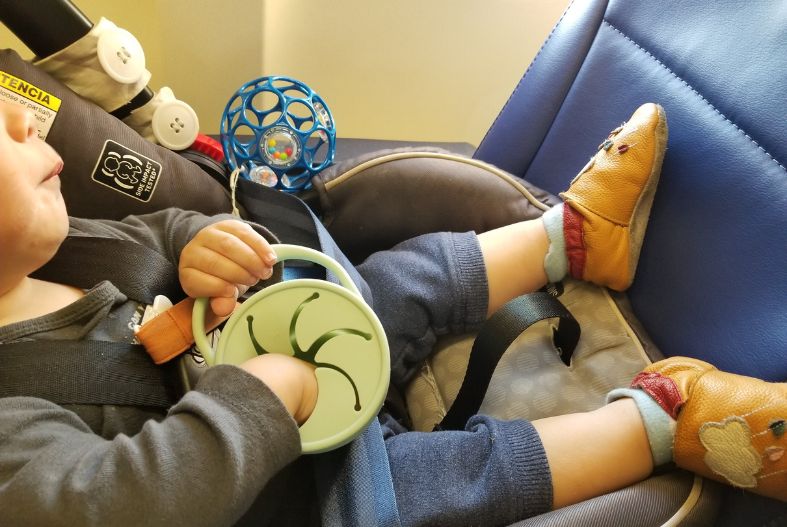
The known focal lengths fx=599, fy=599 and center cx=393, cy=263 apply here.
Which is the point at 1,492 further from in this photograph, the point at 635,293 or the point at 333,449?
the point at 635,293

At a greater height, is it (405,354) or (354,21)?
(354,21)

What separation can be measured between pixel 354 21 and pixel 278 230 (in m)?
0.65

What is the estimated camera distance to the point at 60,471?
47 centimetres

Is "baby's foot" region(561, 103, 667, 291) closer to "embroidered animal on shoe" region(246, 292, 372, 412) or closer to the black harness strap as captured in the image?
the black harness strap

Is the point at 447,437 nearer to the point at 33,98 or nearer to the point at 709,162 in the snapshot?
the point at 709,162

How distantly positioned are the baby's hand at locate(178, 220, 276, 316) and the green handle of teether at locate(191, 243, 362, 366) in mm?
14

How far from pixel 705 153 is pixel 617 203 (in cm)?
12

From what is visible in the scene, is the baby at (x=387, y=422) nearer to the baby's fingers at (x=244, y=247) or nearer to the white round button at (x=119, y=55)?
the baby's fingers at (x=244, y=247)

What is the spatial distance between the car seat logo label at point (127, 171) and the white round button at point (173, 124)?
9cm

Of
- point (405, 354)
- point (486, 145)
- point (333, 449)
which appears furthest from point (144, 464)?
point (486, 145)

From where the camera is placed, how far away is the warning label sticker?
690 millimetres

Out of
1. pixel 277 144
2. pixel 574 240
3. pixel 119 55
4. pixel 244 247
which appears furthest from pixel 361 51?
pixel 244 247

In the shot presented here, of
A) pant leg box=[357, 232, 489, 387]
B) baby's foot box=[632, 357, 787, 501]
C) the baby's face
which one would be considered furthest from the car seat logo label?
baby's foot box=[632, 357, 787, 501]

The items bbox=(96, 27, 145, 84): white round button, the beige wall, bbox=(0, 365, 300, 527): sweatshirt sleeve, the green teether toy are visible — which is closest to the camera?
bbox=(0, 365, 300, 527): sweatshirt sleeve
